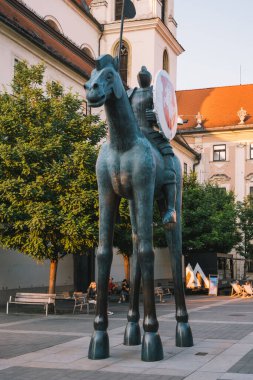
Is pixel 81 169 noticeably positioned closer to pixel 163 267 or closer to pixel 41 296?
pixel 41 296

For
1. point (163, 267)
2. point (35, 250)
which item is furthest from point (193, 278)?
point (35, 250)

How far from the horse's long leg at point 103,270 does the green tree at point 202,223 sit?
23.3 meters

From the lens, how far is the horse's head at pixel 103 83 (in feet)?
26.0

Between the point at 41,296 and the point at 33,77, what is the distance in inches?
291

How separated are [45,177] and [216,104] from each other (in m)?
45.9

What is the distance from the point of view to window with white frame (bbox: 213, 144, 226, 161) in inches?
2215

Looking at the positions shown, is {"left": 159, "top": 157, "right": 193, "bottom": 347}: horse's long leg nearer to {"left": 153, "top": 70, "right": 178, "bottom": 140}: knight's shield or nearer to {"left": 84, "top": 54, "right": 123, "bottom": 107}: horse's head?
{"left": 153, "top": 70, "right": 178, "bottom": 140}: knight's shield

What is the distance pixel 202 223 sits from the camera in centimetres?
3462

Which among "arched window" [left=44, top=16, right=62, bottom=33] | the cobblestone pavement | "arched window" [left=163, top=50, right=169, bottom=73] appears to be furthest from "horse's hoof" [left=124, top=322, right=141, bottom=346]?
"arched window" [left=163, top=50, right=169, bottom=73]

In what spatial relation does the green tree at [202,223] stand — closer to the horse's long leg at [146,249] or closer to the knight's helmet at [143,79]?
the knight's helmet at [143,79]

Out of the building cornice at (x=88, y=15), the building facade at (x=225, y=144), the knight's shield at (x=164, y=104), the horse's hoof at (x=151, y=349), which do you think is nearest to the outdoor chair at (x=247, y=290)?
the building cornice at (x=88, y=15)

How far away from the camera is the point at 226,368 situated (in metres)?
8.33

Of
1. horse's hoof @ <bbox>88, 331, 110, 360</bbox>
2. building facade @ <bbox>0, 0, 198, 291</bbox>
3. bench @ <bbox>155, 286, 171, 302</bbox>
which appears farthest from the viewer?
bench @ <bbox>155, 286, 171, 302</bbox>

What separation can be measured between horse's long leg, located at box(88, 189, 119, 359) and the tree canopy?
8.28 m
